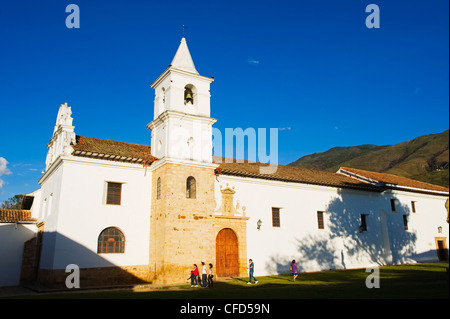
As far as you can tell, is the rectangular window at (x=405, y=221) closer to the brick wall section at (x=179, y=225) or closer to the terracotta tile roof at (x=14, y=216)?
the brick wall section at (x=179, y=225)

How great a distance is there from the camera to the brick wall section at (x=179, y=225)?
17.5 m

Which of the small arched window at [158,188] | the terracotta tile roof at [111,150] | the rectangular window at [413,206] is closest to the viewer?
the terracotta tile roof at [111,150]

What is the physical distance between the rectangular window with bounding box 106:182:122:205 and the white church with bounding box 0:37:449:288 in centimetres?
5

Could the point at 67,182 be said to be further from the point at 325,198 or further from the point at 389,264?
the point at 389,264

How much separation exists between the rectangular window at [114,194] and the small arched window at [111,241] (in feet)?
4.64

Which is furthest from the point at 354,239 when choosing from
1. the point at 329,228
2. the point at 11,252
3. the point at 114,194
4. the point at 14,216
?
the point at 14,216

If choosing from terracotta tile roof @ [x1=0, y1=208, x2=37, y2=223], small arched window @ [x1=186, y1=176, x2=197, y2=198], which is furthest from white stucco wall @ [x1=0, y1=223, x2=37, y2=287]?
small arched window @ [x1=186, y1=176, x2=197, y2=198]

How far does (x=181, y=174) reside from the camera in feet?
62.3

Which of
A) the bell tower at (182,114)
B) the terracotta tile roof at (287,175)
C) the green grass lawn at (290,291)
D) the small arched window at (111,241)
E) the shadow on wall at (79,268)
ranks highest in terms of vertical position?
the bell tower at (182,114)

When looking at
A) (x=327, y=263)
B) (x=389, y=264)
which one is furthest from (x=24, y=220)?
(x=389, y=264)

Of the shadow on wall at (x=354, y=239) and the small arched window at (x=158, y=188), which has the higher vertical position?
the small arched window at (x=158, y=188)

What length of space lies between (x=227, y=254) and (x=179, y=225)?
4.03m

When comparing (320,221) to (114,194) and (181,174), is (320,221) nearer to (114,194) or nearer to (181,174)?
(181,174)

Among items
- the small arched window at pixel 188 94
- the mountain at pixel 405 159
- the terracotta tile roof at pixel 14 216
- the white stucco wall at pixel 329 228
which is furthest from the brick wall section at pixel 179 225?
the mountain at pixel 405 159
